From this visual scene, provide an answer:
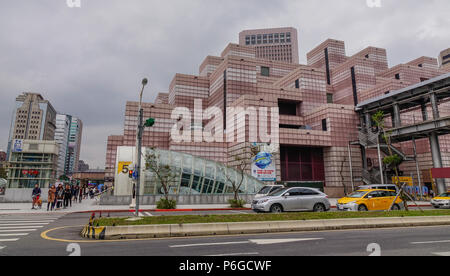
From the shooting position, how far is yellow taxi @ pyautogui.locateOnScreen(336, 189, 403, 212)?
56.7 ft

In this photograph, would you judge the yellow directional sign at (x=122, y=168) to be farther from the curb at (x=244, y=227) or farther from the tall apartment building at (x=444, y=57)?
the tall apartment building at (x=444, y=57)

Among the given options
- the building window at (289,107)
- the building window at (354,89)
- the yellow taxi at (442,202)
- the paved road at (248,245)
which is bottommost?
the paved road at (248,245)

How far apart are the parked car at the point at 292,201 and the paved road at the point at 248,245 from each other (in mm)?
5733

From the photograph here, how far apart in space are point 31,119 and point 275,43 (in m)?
157

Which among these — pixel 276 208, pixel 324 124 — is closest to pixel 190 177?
pixel 276 208

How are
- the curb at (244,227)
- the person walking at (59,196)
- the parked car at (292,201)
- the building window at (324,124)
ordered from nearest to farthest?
the curb at (244,227), the parked car at (292,201), the person walking at (59,196), the building window at (324,124)

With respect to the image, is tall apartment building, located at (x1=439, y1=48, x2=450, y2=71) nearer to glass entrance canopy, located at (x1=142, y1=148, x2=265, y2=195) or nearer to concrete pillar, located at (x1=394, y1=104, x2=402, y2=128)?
concrete pillar, located at (x1=394, y1=104, x2=402, y2=128)

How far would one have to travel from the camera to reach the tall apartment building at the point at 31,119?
538ft

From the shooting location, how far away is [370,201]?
1756 cm

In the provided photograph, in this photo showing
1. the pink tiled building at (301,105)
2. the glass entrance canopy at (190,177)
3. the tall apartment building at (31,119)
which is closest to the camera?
the glass entrance canopy at (190,177)

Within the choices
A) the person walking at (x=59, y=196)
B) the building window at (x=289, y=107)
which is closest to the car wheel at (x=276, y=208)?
the person walking at (x=59, y=196)

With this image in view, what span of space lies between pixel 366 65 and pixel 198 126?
58.8 meters

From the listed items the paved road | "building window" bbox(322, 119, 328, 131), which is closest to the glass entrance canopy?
the paved road
